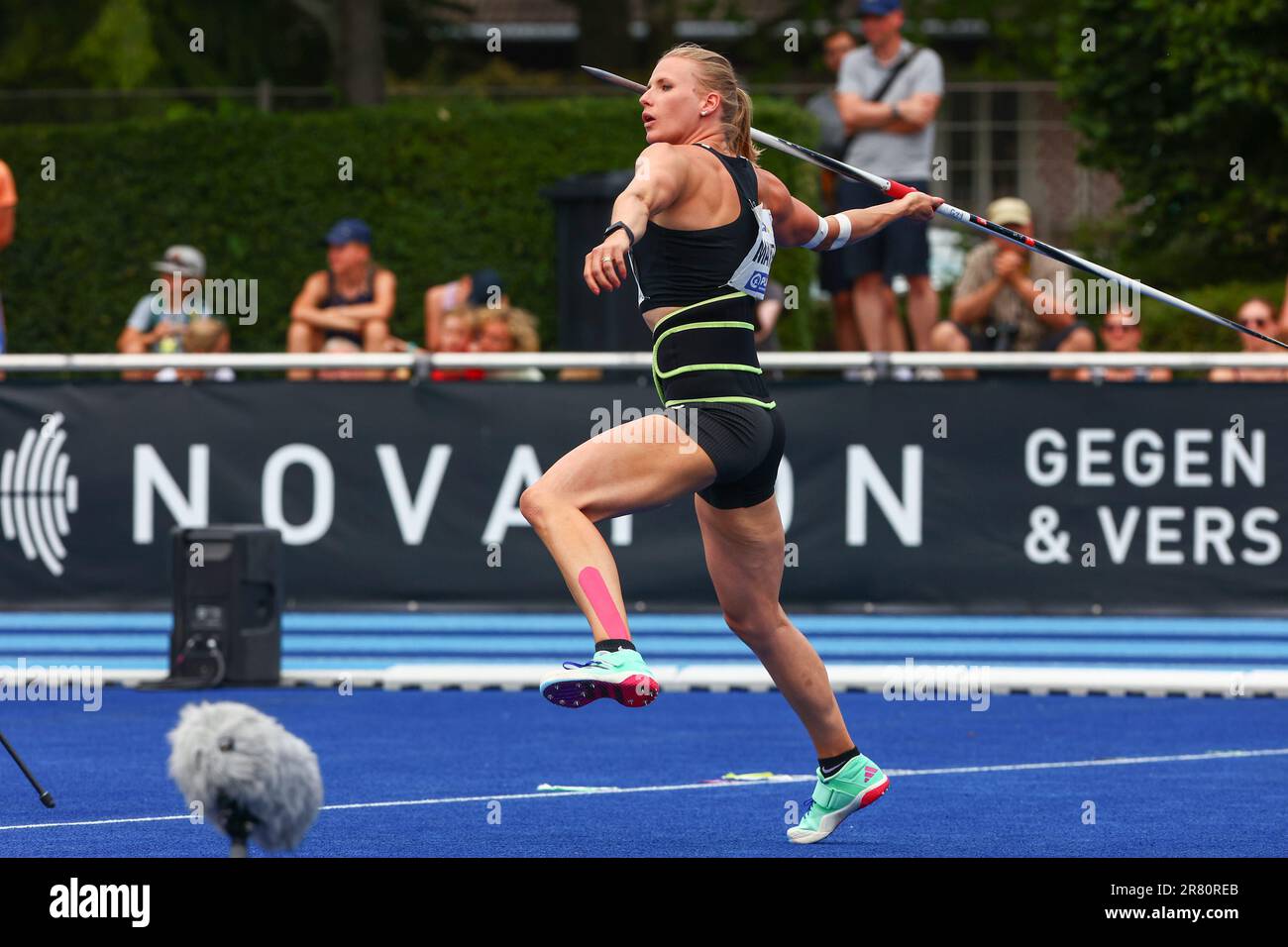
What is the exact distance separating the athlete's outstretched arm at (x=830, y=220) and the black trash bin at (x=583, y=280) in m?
6.68

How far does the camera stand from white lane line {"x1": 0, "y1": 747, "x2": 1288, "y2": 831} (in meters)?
7.12

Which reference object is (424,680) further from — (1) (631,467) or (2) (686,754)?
(1) (631,467)

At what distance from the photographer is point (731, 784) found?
322 inches

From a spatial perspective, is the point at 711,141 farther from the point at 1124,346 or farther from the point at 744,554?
the point at 1124,346

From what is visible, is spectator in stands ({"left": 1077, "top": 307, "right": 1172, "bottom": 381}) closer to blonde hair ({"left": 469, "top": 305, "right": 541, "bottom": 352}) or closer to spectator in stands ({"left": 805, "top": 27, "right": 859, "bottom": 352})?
spectator in stands ({"left": 805, "top": 27, "right": 859, "bottom": 352})

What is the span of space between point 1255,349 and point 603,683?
28.6 ft

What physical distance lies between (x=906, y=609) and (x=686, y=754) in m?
3.05

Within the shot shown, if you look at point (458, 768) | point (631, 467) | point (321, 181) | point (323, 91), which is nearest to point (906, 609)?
point (458, 768)

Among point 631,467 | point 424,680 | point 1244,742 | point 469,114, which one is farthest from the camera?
point 469,114

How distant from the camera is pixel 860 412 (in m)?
11.8

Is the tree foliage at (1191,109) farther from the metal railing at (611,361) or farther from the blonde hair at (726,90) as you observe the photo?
the blonde hair at (726,90)

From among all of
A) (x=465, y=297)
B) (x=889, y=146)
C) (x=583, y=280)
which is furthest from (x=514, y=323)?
(x=889, y=146)

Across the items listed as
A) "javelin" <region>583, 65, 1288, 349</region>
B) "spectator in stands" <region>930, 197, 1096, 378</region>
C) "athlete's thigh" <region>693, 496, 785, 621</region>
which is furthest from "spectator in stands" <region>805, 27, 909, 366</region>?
"athlete's thigh" <region>693, 496, 785, 621</region>

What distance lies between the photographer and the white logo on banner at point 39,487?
12.1m
